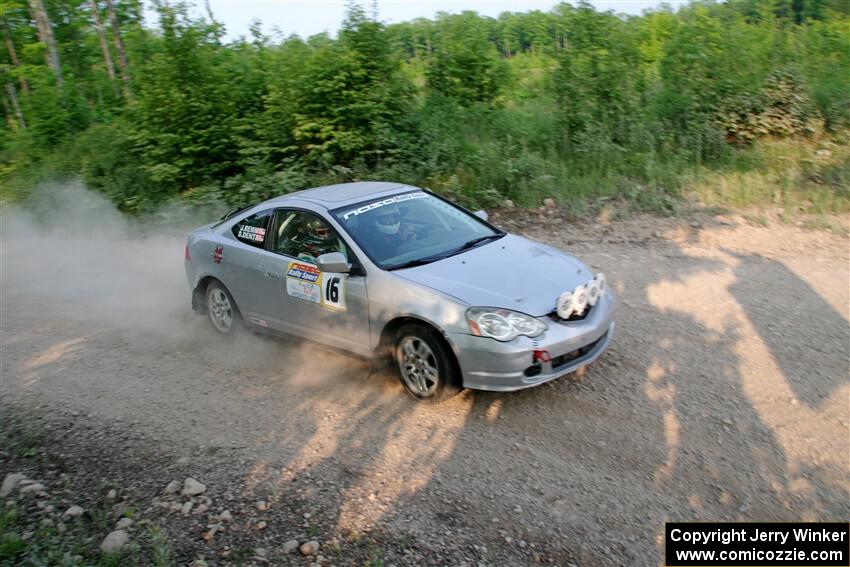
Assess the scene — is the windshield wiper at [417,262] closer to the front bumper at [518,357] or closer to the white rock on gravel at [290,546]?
the front bumper at [518,357]

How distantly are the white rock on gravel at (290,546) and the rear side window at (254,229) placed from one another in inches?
134

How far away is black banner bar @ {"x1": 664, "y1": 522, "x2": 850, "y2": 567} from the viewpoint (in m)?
3.78

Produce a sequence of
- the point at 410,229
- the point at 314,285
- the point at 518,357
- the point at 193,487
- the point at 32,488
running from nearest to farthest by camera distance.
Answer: the point at 193,487
the point at 32,488
the point at 518,357
the point at 314,285
the point at 410,229

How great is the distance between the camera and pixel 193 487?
452 centimetres

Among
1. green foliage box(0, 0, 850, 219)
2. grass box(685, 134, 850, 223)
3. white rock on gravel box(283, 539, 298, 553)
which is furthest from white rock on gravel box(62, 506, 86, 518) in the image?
grass box(685, 134, 850, 223)

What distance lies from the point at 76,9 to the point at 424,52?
20786 millimetres

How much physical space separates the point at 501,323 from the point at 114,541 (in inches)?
113

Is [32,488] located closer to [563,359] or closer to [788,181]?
[563,359]

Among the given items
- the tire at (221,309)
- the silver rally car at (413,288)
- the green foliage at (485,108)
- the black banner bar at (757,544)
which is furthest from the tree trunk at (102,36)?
the black banner bar at (757,544)

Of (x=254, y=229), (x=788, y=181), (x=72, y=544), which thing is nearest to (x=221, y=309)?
(x=254, y=229)

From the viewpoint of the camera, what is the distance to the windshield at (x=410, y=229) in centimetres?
585

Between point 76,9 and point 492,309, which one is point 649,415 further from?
point 76,9

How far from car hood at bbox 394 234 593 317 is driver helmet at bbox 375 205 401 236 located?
652 millimetres

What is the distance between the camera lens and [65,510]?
4426 millimetres
